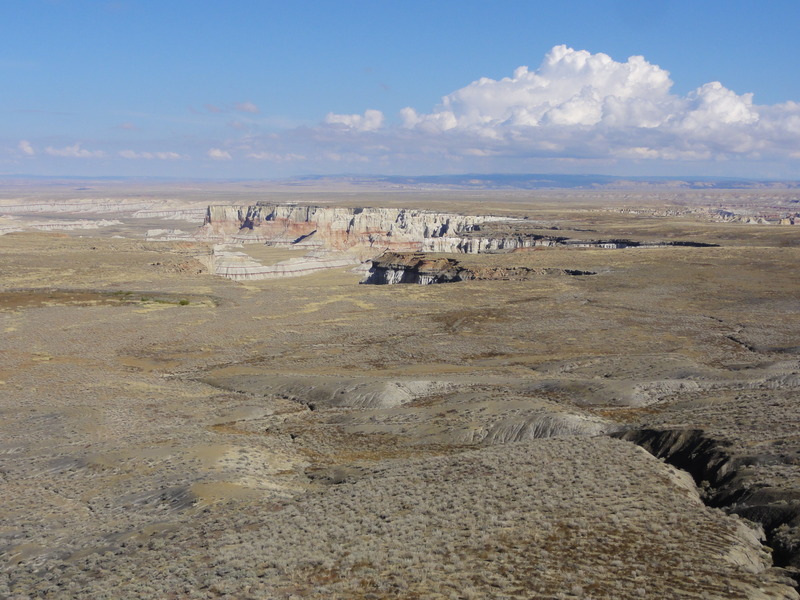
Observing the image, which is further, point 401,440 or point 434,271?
Result: point 434,271

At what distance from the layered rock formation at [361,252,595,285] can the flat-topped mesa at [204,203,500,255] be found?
135ft

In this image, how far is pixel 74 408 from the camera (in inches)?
1168

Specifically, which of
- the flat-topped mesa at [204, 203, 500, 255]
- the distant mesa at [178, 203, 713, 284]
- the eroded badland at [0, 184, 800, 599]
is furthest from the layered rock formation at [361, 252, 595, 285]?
the flat-topped mesa at [204, 203, 500, 255]

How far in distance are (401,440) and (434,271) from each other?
5415 centimetres

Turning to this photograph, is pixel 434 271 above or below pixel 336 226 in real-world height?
below

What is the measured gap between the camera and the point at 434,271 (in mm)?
78812

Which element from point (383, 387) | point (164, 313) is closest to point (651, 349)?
point (383, 387)

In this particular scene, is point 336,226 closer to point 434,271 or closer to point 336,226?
point 336,226

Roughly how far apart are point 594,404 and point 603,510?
1302 cm

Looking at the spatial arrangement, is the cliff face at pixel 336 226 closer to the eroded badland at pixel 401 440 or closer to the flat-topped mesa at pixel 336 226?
the flat-topped mesa at pixel 336 226

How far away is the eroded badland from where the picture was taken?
14047mm

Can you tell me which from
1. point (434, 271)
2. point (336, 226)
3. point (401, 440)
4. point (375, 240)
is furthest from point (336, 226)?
point (401, 440)

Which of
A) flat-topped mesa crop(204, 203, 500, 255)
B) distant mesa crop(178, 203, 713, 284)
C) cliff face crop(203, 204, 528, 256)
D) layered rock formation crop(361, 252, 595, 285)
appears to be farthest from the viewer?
flat-topped mesa crop(204, 203, 500, 255)

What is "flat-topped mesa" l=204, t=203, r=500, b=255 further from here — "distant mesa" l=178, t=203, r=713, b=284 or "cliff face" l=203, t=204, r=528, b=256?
"distant mesa" l=178, t=203, r=713, b=284
